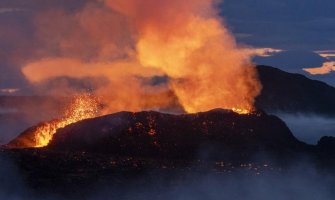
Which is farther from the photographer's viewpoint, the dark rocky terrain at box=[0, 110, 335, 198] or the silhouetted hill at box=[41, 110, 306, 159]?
the silhouetted hill at box=[41, 110, 306, 159]

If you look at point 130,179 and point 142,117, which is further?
point 142,117

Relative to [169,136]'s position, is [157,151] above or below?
below

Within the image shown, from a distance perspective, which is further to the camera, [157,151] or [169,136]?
[169,136]

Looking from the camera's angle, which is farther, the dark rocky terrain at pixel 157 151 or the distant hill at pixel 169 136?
the distant hill at pixel 169 136

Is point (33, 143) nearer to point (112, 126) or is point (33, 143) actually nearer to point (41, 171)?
point (112, 126)

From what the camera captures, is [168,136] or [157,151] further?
[168,136]

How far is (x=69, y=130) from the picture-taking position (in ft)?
351

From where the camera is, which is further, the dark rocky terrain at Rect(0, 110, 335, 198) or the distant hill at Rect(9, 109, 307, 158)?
the distant hill at Rect(9, 109, 307, 158)

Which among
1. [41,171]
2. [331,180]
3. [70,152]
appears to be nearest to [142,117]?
[70,152]

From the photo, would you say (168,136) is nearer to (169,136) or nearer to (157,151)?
(169,136)

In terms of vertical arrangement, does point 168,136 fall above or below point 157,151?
above

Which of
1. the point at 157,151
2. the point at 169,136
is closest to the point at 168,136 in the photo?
the point at 169,136

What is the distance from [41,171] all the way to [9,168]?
371 cm

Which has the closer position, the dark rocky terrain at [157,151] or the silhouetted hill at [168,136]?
the dark rocky terrain at [157,151]
